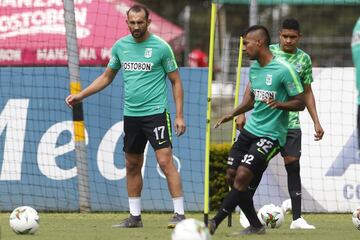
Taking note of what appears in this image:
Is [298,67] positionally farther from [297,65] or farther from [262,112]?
Answer: [262,112]

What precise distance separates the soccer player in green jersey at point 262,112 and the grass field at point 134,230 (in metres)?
0.44

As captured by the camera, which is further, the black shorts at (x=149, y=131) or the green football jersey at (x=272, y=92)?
the black shorts at (x=149, y=131)

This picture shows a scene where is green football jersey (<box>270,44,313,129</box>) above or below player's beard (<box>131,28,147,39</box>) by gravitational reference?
below

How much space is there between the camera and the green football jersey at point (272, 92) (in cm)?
1068

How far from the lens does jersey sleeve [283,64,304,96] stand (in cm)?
1068

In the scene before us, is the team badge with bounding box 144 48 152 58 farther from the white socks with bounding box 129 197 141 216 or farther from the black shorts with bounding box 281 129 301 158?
the black shorts with bounding box 281 129 301 158

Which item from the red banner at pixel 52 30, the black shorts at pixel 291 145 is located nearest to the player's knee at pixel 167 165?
the black shorts at pixel 291 145

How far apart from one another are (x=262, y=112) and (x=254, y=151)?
1.26 feet

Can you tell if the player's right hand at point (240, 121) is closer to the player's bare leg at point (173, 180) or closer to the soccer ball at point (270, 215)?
the player's bare leg at point (173, 180)

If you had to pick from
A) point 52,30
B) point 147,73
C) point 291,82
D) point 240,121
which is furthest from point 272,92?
point 52,30

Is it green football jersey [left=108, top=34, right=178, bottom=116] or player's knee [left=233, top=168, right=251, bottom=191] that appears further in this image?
green football jersey [left=108, top=34, right=178, bottom=116]

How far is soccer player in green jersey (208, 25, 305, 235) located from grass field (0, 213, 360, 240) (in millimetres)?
440

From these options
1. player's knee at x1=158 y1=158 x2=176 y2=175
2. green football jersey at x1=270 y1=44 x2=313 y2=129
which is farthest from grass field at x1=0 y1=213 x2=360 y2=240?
green football jersey at x1=270 y1=44 x2=313 y2=129

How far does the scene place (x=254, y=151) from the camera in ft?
34.8
